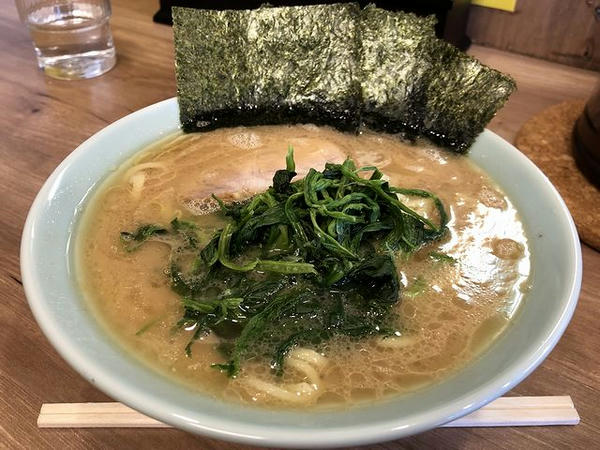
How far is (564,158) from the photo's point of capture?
170cm

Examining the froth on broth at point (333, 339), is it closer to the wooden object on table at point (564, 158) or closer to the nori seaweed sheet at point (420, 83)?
the nori seaweed sheet at point (420, 83)

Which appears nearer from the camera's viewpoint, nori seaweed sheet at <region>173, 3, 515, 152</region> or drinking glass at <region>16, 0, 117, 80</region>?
nori seaweed sheet at <region>173, 3, 515, 152</region>

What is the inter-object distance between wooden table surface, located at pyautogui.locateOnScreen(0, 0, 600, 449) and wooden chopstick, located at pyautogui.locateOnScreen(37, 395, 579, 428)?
2 cm

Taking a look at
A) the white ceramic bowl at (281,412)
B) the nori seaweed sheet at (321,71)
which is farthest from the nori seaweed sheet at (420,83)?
the white ceramic bowl at (281,412)

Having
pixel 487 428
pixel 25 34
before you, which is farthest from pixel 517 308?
pixel 25 34

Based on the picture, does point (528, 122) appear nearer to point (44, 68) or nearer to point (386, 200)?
point (386, 200)

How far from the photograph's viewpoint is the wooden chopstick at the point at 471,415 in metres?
0.98

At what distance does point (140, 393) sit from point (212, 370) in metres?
0.16

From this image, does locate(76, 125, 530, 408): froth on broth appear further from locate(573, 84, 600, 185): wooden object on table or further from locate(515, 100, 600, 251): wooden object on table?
locate(573, 84, 600, 185): wooden object on table

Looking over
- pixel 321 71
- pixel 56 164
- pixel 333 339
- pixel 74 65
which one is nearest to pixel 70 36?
pixel 74 65

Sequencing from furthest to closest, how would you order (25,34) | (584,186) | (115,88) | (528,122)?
(25,34) → (115,88) → (528,122) → (584,186)

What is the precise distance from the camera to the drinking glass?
201 centimetres

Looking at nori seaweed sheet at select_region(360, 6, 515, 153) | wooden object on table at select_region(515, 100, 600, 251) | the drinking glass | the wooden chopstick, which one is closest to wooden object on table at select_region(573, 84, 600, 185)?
wooden object on table at select_region(515, 100, 600, 251)

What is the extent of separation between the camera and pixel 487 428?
101 centimetres
